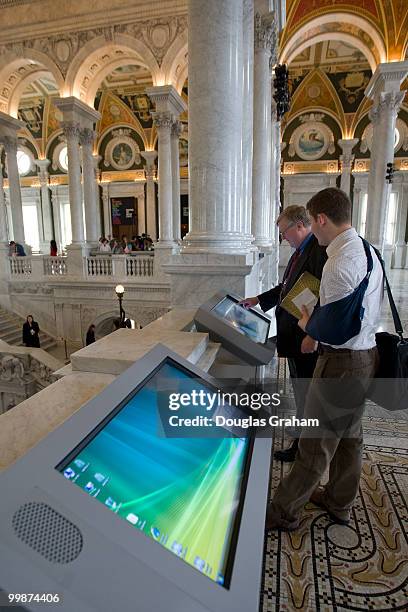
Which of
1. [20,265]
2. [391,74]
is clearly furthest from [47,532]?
[391,74]

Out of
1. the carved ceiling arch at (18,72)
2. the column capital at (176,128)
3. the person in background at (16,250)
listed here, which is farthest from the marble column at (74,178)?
the column capital at (176,128)

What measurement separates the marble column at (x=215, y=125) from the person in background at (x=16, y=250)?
12253 millimetres

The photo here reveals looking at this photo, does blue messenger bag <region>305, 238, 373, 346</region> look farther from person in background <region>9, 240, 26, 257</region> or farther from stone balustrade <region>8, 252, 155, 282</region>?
person in background <region>9, 240, 26, 257</region>

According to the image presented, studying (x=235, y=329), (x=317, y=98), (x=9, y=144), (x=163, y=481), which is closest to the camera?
(x=163, y=481)

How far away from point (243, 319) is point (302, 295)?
0.67 meters

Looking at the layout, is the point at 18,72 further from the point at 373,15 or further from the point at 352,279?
the point at 352,279

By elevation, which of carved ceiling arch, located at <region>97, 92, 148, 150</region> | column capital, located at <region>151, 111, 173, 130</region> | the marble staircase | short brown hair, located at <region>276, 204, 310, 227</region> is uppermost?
carved ceiling arch, located at <region>97, 92, 148, 150</region>

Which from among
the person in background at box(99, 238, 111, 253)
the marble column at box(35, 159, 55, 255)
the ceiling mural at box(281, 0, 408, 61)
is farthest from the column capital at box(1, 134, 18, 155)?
the ceiling mural at box(281, 0, 408, 61)

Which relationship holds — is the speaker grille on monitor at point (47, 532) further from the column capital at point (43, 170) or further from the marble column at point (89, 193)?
the column capital at point (43, 170)

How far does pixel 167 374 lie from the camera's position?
141cm

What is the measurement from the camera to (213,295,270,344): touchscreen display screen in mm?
2623

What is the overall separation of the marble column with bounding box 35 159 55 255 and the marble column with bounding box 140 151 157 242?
21.7 ft

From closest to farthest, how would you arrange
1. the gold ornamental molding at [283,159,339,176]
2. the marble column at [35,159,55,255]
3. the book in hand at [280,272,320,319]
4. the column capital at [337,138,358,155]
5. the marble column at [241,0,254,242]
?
the book in hand at [280,272,320,319] → the marble column at [241,0,254,242] → the column capital at [337,138,358,155] → the gold ornamental molding at [283,159,339,176] → the marble column at [35,159,55,255]

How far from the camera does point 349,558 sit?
69.9 inches
